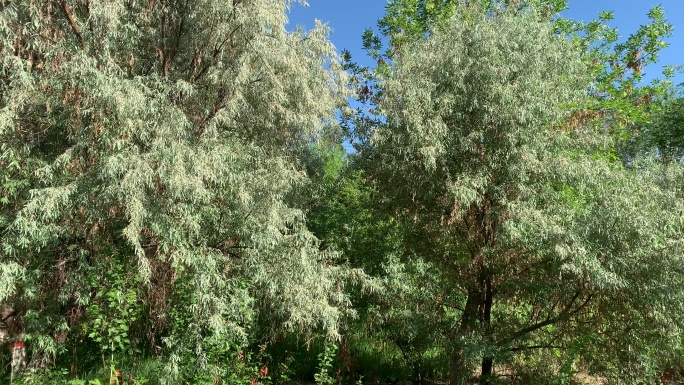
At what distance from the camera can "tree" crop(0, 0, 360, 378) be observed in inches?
199

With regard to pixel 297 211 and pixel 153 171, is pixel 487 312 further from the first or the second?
pixel 153 171


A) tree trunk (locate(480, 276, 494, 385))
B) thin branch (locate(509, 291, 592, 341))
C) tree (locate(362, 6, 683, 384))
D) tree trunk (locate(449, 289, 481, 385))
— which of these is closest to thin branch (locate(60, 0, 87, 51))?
tree (locate(362, 6, 683, 384))

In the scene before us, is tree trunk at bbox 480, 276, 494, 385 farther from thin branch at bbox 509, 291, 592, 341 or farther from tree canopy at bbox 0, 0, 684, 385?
thin branch at bbox 509, 291, 592, 341

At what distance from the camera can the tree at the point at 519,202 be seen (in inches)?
219

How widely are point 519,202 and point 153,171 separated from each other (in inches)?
191

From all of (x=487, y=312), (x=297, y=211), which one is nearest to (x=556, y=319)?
(x=487, y=312)

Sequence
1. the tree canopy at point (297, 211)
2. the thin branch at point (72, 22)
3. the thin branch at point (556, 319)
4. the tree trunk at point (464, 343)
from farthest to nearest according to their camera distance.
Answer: the tree trunk at point (464, 343) → the thin branch at point (556, 319) → the thin branch at point (72, 22) → the tree canopy at point (297, 211)

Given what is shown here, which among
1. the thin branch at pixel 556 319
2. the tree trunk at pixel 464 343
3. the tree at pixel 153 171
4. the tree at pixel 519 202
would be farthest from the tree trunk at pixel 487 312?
the tree at pixel 153 171

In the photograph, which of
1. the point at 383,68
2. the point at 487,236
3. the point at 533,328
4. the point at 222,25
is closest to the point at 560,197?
the point at 487,236

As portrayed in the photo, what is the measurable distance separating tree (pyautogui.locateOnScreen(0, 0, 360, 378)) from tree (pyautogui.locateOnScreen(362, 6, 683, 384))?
1.94 m

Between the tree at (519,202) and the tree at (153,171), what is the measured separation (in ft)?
6.37

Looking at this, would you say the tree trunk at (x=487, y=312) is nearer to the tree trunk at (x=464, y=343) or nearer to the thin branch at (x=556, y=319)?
the tree trunk at (x=464, y=343)

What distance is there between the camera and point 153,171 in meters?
4.89

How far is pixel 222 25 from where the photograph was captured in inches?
254
